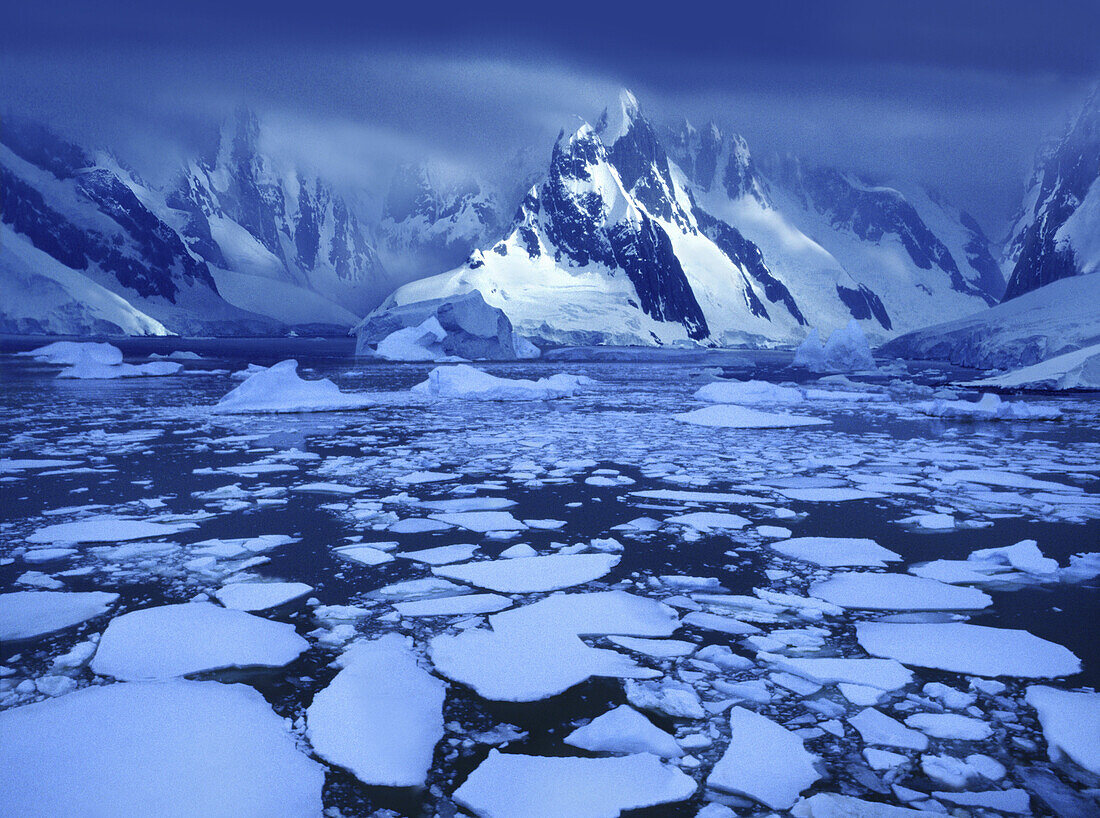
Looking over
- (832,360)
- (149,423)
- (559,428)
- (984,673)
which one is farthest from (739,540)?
(832,360)

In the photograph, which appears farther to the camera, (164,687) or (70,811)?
(164,687)

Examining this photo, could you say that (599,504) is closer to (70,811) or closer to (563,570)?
(563,570)

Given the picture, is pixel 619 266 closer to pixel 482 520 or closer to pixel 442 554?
pixel 482 520

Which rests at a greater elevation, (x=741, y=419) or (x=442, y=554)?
(x=741, y=419)

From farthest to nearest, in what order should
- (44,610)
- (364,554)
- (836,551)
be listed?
1. (836,551)
2. (364,554)
3. (44,610)

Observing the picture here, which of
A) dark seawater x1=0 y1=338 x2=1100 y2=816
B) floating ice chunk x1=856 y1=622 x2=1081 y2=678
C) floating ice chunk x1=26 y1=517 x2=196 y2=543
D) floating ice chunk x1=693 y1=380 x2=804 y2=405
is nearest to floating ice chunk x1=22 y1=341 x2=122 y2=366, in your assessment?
dark seawater x1=0 y1=338 x2=1100 y2=816

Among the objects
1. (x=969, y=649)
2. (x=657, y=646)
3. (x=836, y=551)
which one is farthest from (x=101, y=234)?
(x=969, y=649)
